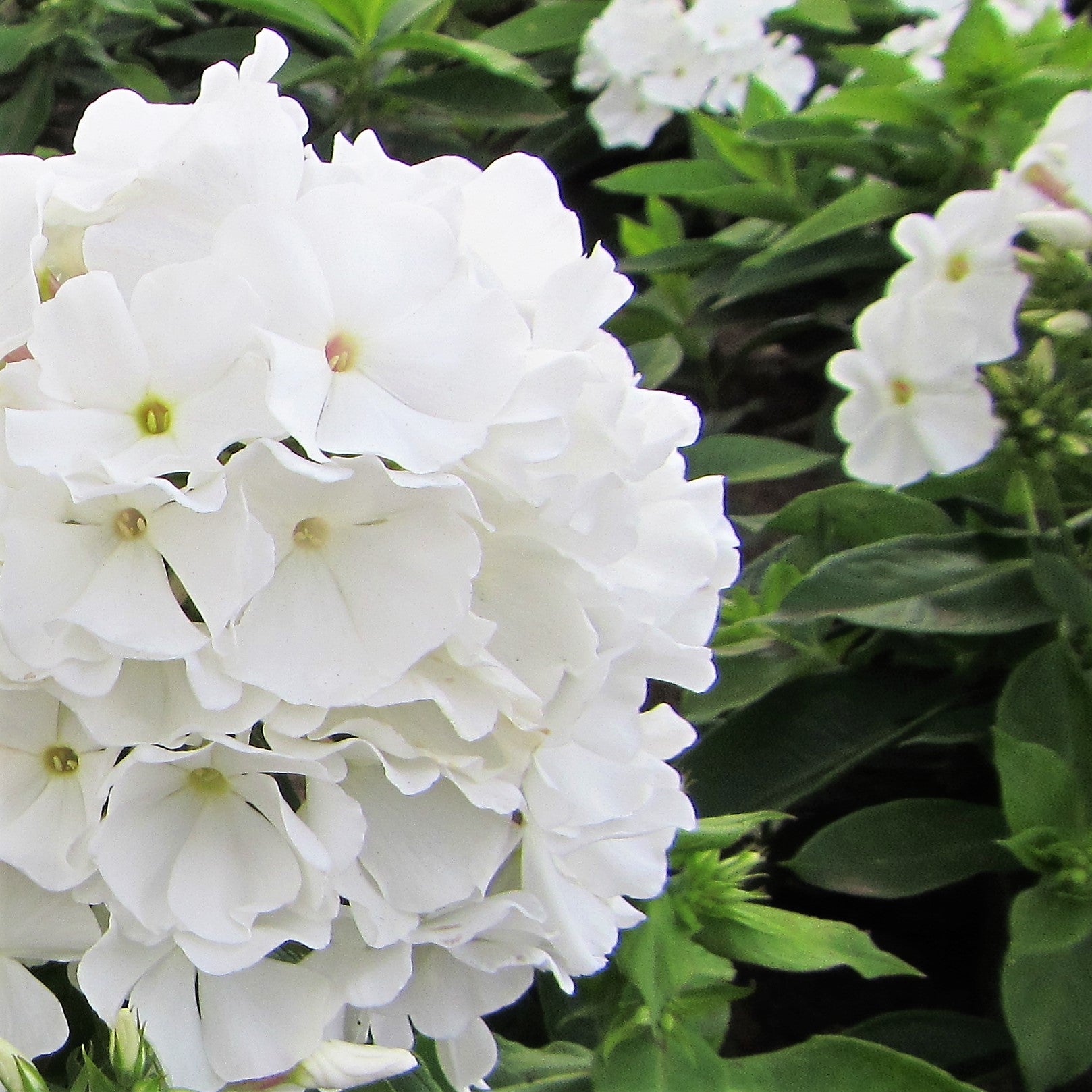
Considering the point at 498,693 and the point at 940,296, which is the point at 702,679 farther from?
the point at 940,296

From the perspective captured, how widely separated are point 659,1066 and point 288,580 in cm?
27

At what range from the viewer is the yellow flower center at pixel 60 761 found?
1.07ft

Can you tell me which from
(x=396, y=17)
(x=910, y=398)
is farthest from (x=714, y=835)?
(x=396, y=17)

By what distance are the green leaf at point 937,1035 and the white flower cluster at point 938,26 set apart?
0.69m

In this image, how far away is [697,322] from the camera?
977 mm

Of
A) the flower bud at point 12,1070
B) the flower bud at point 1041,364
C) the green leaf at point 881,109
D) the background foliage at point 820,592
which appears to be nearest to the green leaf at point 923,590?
the background foliage at point 820,592

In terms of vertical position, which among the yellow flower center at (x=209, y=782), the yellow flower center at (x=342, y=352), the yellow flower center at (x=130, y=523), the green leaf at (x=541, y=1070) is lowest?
the green leaf at (x=541, y=1070)

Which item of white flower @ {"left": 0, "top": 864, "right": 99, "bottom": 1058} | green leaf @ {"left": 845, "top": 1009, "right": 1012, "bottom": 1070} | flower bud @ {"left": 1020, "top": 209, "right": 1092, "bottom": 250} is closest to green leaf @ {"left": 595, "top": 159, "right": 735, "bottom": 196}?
flower bud @ {"left": 1020, "top": 209, "right": 1092, "bottom": 250}

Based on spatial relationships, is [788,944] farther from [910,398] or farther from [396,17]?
[396,17]

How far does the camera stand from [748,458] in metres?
0.80

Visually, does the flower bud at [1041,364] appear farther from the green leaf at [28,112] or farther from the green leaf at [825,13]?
the green leaf at [28,112]

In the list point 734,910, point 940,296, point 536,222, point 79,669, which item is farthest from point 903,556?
point 79,669

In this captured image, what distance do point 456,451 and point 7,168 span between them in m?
0.16

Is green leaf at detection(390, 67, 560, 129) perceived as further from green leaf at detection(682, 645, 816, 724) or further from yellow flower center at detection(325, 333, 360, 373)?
yellow flower center at detection(325, 333, 360, 373)
